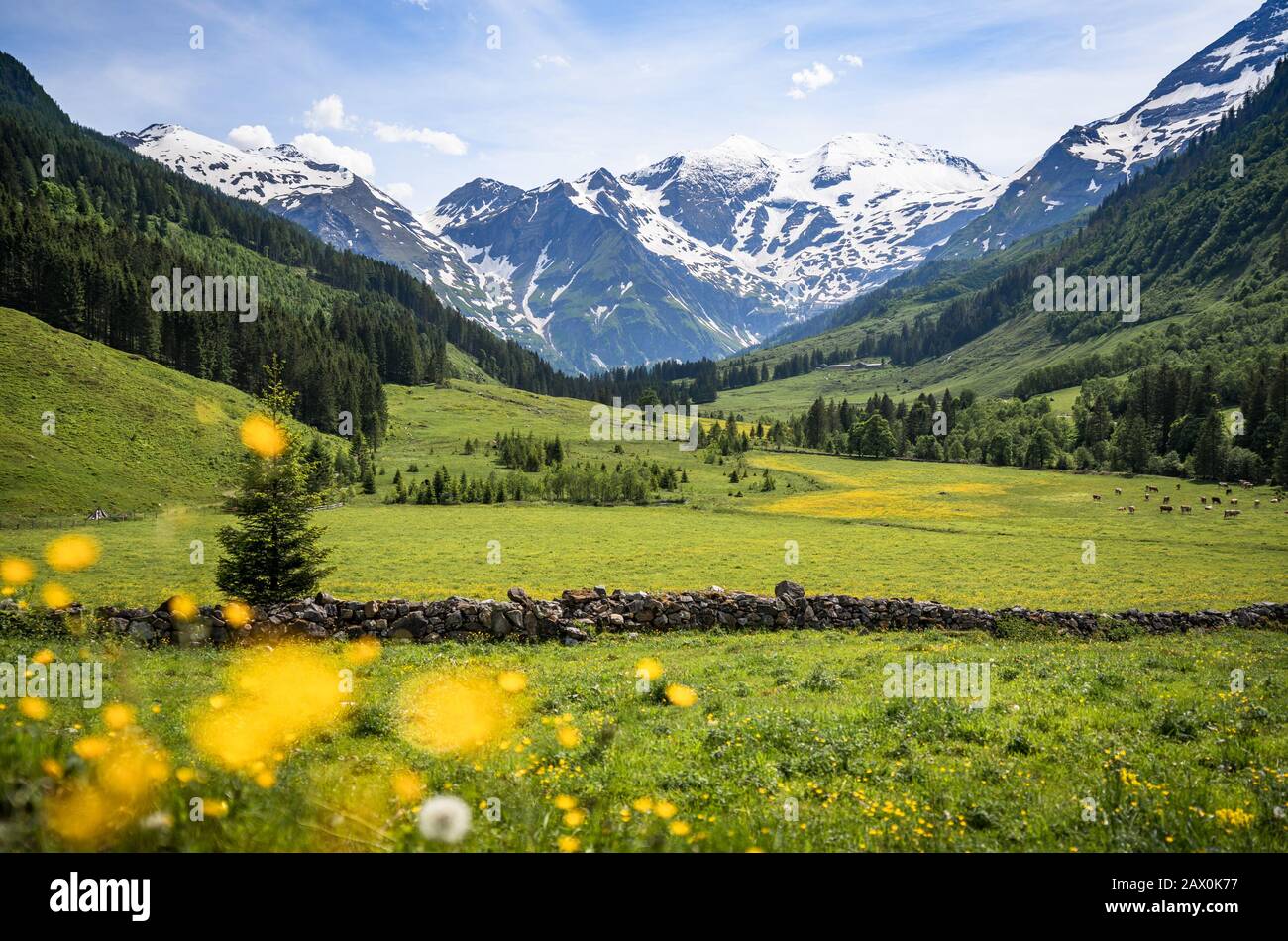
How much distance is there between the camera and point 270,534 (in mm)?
23875

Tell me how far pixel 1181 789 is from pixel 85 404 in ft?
326

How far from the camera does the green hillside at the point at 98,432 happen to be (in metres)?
60.9

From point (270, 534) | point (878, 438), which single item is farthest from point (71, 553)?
point (878, 438)

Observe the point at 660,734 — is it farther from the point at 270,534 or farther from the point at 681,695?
the point at 270,534

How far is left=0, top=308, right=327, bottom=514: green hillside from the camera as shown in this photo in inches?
2399

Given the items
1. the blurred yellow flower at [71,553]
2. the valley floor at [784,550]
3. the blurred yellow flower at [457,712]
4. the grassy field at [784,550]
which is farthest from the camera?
the blurred yellow flower at [71,553]

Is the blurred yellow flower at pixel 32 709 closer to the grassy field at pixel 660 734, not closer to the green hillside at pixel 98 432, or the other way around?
the grassy field at pixel 660 734

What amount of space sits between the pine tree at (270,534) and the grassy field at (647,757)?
5703 millimetres

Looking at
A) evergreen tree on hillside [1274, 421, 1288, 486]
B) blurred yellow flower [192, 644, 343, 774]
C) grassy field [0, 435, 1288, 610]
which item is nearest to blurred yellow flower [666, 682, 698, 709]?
blurred yellow flower [192, 644, 343, 774]

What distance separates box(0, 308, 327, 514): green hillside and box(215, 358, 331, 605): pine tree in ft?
153

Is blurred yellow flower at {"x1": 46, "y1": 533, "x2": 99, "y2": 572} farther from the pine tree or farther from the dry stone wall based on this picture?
the dry stone wall

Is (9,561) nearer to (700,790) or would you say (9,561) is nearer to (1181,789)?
(700,790)

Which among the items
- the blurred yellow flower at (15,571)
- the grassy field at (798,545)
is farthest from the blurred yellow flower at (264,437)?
the blurred yellow flower at (15,571)

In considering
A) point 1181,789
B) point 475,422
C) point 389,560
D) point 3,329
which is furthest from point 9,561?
point 475,422
